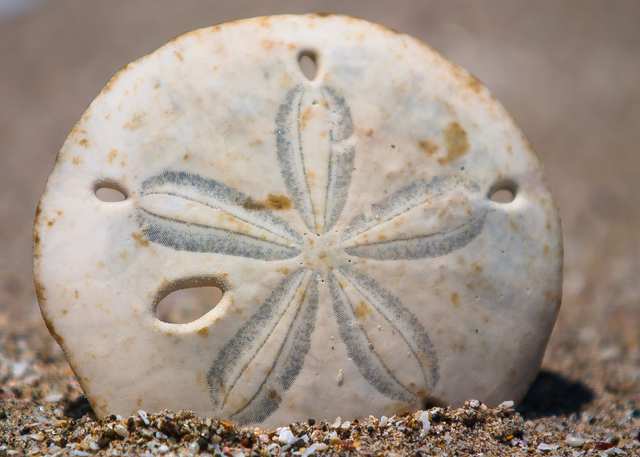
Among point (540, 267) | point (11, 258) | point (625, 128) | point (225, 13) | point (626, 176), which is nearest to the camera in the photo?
point (540, 267)

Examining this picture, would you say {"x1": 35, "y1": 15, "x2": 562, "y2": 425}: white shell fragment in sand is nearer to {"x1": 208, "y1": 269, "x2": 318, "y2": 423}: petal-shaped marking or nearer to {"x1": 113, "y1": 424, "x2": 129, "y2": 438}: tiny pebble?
{"x1": 208, "y1": 269, "x2": 318, "y2": 423}: petal-shaped marking

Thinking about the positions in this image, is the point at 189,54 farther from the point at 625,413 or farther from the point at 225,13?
the point at 225,13

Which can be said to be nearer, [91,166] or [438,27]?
[91,166]

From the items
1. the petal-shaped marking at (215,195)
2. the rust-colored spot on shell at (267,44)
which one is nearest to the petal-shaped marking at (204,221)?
the petal-shaped marking at (215,195)

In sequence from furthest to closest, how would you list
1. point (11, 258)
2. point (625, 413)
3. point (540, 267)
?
point (11, 258) → point (625, 413) → point (540, 267)

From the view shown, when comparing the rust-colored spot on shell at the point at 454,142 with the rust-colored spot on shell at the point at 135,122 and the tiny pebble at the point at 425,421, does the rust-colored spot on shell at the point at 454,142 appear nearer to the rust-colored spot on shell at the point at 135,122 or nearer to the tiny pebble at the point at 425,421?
the tiny pebble at the point at 425,421

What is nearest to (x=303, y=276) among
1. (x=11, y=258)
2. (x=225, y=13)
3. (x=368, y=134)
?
(x=368, y=134)
